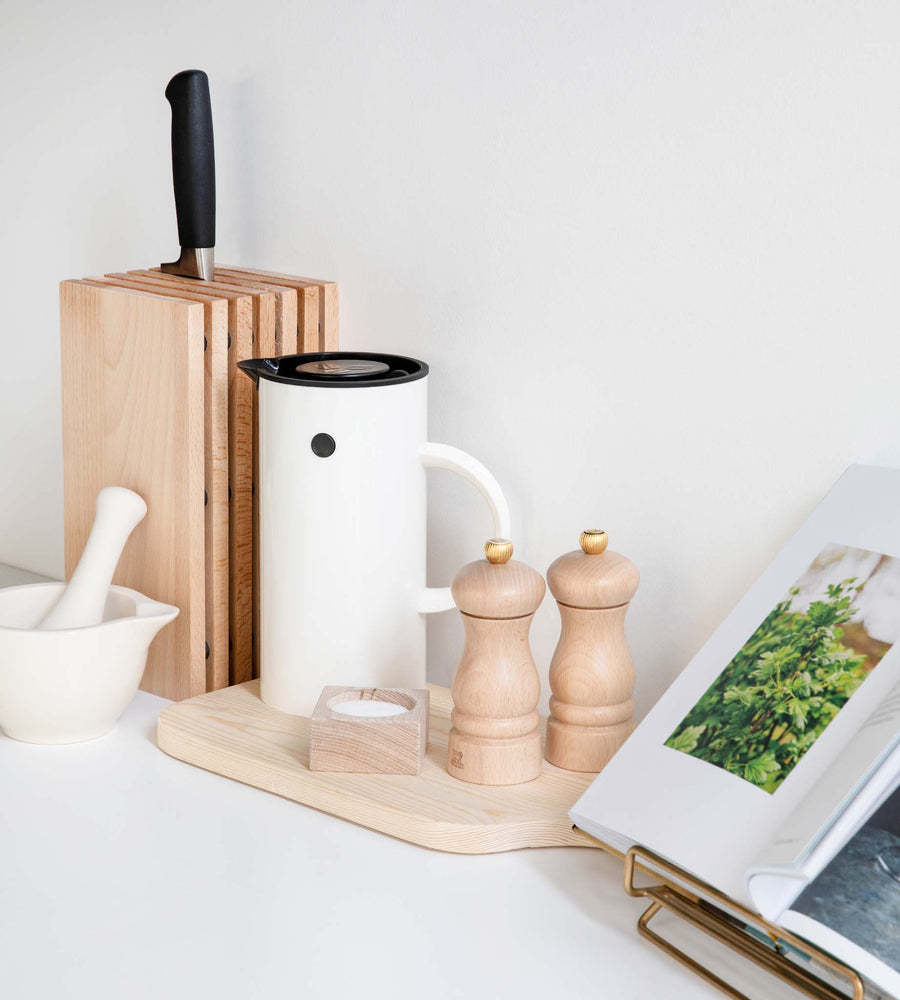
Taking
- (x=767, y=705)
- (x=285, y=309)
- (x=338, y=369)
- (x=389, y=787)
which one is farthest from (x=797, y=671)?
(x=285, y=309)

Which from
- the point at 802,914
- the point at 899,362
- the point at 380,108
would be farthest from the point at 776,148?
the point at 802,914

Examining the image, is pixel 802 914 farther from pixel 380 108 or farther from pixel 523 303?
pixel 380 108

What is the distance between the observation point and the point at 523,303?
0.80m

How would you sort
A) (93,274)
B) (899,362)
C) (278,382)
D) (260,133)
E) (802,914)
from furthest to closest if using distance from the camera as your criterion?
(93,274)
(260,133)
(278,382)
(899,362)
(802,914)

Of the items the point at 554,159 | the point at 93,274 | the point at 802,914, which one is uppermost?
the point at 554,159

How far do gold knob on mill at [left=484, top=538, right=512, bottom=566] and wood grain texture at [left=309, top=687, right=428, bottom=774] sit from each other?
0.35ft

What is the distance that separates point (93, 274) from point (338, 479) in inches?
18.0

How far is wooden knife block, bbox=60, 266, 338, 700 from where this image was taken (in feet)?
2.73

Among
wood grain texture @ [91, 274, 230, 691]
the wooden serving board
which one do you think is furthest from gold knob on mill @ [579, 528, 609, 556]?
wood grain texture @ [91, 274, 230, 691]

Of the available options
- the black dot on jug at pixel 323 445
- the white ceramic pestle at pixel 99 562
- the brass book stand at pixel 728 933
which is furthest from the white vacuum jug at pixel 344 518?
the brass book stand at pixel 728 933

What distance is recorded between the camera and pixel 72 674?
2.50 ft

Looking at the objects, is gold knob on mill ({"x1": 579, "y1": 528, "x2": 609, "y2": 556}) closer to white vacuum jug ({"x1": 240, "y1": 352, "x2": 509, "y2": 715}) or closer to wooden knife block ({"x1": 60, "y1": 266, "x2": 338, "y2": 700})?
white vacuum jug ({"x1": 240, "y1": 352, "x2": 509, "y2": 715})

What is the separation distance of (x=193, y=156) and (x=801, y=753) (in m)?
0.59

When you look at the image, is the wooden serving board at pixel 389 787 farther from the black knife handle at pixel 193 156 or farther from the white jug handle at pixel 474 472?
the black knife handle at pixel 193 156
